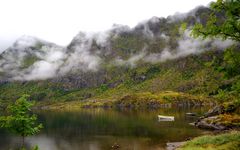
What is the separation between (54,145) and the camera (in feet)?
385

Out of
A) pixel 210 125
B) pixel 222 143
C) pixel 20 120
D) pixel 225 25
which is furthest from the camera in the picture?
pixel 210 125

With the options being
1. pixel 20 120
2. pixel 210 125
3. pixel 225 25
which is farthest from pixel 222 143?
pixel 210 125

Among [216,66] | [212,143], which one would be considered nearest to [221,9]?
[216,66]

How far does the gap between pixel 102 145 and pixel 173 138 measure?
24.9 m

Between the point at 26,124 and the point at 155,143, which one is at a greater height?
the point at 26,124

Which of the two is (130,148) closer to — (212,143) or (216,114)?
(212,143)

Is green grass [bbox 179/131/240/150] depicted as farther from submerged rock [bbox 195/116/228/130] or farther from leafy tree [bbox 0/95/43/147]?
submerged rock [bbox 195/116/228/130]

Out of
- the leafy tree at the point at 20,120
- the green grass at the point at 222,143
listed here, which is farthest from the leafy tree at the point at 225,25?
the leafy tree at the point at 20,120

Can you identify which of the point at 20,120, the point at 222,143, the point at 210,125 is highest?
the point at 20,120

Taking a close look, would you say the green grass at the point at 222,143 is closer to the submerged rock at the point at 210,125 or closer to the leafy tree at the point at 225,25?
the leafy tree at the point at 225,25

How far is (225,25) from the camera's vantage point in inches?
1230

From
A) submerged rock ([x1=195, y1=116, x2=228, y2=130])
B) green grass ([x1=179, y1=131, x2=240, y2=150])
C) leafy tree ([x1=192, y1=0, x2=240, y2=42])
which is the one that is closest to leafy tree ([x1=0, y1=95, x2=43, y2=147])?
leafy tree ([x1=192, y1=0, x2=240, y2=42])

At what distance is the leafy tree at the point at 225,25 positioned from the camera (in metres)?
30.9

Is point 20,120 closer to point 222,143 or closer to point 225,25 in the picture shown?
point 225,25
